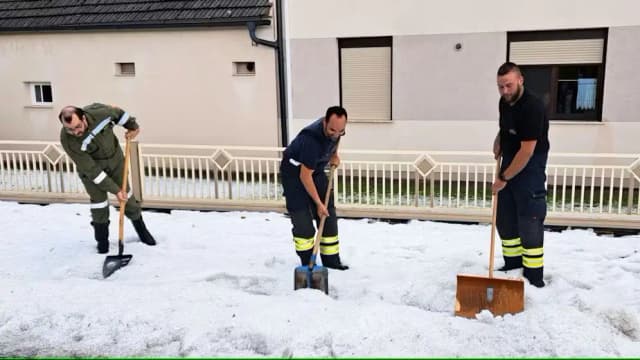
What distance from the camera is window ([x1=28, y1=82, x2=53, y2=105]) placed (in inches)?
478

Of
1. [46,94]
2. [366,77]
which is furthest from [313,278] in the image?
[46,94]

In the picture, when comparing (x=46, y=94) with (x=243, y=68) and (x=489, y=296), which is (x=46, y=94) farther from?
(x=489, y=296)

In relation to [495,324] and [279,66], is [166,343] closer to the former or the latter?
[495,324]

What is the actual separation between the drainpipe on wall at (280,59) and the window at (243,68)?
1.85 feet

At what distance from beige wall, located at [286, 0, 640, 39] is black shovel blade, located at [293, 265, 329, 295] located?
649cm

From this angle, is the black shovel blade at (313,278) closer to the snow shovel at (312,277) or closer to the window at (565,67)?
the snow shovel at (312,277)

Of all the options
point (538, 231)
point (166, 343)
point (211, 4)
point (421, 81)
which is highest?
point (211, 4)

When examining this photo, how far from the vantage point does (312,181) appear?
464 centimetres

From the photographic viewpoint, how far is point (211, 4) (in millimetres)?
10617

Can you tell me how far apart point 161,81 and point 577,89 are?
7642 millimetres

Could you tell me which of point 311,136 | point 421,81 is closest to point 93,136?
point 311,136

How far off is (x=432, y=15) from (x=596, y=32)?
265 cm

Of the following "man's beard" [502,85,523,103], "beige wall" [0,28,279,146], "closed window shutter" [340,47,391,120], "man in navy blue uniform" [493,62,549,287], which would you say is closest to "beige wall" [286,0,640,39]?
"closed window shutter" [340,47,391,120]

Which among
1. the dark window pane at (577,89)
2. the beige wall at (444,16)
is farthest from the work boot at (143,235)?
the dark window pane at (577,89)
